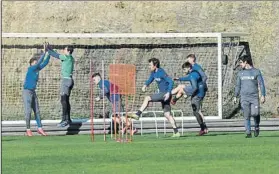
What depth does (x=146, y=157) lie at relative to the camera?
53.8 feet

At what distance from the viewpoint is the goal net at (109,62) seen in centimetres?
3225

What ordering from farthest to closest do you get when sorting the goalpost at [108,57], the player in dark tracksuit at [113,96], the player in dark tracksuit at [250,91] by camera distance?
1. the goalpost at [108,57]
2. the player in dark tracksuit at [113,96]
3. the player in dark tracksuit at [250,91]

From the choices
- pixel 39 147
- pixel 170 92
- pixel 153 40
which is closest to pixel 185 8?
pixel 153 40

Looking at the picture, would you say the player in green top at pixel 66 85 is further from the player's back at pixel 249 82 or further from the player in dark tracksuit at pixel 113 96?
the player's back at pixel 249 82

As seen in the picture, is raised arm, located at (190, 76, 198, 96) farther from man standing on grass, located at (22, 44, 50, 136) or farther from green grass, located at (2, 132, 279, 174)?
man standing on grass, located at (22, 44, 50, 136)

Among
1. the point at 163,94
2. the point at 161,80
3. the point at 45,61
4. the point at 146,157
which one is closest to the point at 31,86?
the point at 45,61

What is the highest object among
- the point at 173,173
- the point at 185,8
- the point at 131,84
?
the point at 185,8

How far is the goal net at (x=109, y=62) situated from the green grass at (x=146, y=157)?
1126 cm

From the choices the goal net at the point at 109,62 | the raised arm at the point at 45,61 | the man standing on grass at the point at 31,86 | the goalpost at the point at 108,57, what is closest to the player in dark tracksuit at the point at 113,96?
the raised arm at the point at 45,61

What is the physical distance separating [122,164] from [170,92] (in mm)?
8595

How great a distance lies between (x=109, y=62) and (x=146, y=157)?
1647 cm

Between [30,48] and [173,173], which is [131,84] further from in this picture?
[30,48]

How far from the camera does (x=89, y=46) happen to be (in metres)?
33.6

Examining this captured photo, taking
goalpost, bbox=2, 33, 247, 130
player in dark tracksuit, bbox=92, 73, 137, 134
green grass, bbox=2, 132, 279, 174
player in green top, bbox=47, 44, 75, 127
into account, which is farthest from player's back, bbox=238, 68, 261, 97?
goalpost, bbox=2, 33, 247, 130
